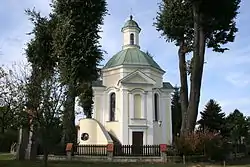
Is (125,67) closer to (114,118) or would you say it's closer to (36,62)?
(114,118)


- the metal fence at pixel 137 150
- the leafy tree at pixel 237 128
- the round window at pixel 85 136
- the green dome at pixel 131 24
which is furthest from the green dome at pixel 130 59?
the leafy tree at pixel 237 128

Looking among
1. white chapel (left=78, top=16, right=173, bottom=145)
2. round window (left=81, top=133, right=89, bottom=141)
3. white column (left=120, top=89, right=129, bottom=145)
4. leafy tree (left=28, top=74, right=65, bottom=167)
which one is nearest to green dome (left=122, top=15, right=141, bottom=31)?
white chapel (left=78, top=16, right=173, bottom=145)

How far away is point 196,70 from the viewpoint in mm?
25625

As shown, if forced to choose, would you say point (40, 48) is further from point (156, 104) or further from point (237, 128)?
point (237, 128)

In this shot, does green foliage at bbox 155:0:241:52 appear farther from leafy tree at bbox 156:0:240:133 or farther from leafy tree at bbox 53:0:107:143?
leafy tree at bbox 53:0:107:143

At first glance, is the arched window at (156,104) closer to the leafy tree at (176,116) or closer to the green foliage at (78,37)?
the green foliage at (78,37)

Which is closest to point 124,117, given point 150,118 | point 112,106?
point 112,106

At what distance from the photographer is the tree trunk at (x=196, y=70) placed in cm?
2527

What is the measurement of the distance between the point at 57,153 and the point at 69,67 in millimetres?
6748

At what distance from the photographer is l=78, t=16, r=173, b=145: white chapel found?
3419cm

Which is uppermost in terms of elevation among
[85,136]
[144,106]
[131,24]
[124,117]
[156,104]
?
[131,24]

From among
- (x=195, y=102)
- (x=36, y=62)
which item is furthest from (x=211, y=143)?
(x=36, y=62)

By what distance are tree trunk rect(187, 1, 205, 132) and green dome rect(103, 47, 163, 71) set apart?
10.8m

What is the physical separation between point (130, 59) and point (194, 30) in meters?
11.8
